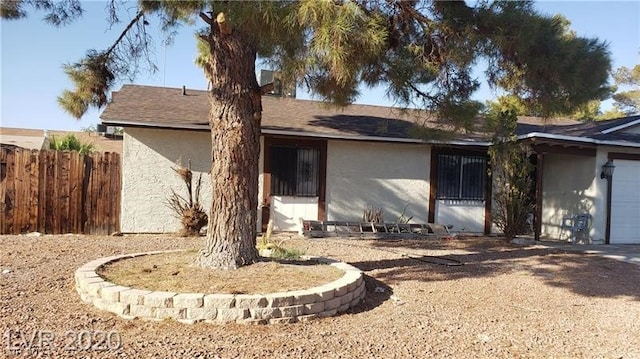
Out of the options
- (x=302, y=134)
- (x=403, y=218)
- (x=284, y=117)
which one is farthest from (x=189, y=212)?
(x=403, y=218)

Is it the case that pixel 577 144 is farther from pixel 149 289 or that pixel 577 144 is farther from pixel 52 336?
pixel 52 336

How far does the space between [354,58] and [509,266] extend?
499 centimetres

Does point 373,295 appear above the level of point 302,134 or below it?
below

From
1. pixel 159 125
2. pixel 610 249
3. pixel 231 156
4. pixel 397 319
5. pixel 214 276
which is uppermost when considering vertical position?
pixel 159 125

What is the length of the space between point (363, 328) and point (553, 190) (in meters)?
10.7

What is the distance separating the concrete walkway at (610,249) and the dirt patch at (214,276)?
656 cm

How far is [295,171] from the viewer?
39.5 ft

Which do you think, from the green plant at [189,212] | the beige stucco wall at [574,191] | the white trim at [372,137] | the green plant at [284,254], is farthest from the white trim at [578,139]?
the green plant at [189,212]

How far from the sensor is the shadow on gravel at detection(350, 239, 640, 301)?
7.21 metres

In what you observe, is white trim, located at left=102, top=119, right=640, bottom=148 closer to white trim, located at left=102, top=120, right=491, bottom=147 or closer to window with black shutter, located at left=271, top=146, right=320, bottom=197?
white trim, located at left=102, top=120, right=491, bottom=147

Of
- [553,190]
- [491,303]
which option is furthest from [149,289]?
[553,190]

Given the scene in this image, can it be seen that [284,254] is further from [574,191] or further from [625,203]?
[625,203]

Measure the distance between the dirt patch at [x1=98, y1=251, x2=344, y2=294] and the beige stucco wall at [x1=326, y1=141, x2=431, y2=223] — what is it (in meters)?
5.59

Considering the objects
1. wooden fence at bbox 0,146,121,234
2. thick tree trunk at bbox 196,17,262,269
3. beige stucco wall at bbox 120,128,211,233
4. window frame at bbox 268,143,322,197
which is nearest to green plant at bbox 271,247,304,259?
thick tree trunk at bbox 196,17,262,269
